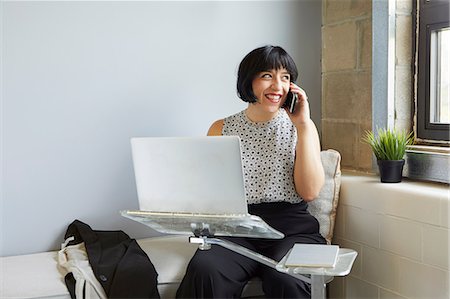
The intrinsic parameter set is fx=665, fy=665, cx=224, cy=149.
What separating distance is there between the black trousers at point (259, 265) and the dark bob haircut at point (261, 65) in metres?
0.43

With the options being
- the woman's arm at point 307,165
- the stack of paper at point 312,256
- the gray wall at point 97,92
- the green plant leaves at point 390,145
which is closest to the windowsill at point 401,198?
the green plant leaves at point 390,145

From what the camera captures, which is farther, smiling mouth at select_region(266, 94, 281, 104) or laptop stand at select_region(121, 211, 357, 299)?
smiling mouth at select_region(266, 94, 281, 104)

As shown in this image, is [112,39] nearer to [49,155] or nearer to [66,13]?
[66,13]

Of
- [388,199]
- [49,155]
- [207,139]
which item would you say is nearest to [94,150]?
[49,155]

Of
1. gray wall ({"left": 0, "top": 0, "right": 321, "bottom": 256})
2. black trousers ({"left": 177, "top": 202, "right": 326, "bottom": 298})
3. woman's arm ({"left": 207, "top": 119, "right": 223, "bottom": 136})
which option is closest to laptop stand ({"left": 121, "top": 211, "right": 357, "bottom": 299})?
black trousers ({"left": 177, "top": 202, "right": 326, "bottom": 298})

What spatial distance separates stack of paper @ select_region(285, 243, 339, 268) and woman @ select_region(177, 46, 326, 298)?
0.34 m

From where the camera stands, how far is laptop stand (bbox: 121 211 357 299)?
1769 millimetres

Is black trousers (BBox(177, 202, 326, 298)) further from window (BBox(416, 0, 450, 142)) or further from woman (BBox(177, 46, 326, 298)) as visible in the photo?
window (BBox(416, 0, 450, 142))

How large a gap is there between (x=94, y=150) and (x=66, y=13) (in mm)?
552

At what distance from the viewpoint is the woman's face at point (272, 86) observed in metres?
2.34

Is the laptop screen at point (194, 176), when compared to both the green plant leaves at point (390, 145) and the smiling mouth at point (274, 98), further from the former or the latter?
the green plant leaves at point (390, 145)

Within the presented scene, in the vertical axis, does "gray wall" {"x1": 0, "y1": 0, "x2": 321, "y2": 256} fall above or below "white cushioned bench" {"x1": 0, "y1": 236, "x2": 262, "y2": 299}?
above

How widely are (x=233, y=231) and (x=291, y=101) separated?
0.60m

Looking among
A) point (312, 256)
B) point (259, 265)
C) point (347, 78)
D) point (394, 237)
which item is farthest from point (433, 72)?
point (312, 256)
